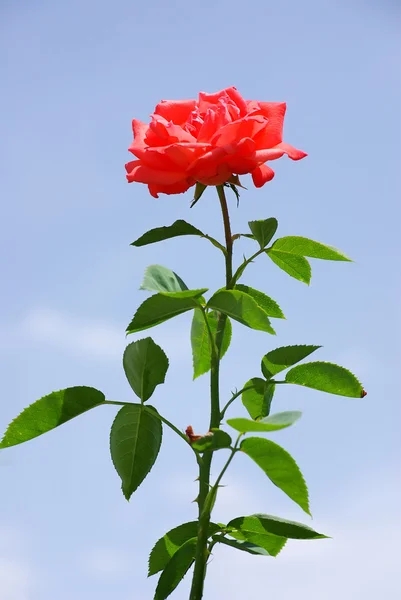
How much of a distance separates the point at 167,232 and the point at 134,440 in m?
0.49

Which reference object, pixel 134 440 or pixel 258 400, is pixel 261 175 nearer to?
pixel 258 400

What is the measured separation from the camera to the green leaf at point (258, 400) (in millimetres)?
1892

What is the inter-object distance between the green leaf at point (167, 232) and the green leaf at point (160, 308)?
0.18 meters

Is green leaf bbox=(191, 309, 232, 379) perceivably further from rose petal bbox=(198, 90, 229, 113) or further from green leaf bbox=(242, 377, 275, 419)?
rose petal bbox=(198, 90, 229, 113)

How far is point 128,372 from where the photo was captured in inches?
70.7

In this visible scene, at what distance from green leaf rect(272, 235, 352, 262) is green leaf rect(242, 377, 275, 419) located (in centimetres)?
33

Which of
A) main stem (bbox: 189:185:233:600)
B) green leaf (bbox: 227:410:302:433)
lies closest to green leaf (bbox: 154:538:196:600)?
main stem (bbox: 189:185:233:600)

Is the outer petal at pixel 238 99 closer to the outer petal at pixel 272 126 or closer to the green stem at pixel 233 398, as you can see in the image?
the outer petal at pixel 272 126

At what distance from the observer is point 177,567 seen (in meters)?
1.73

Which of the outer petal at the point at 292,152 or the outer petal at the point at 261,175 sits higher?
the outer petal at the point at 292,152

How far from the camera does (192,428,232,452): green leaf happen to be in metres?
1.55

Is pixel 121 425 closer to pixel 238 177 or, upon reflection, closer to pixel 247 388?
pixel 247 388

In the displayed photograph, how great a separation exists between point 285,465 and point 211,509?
0.28m

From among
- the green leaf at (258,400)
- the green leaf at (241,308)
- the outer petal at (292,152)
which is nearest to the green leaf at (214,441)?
the green leaf at (241,308)
